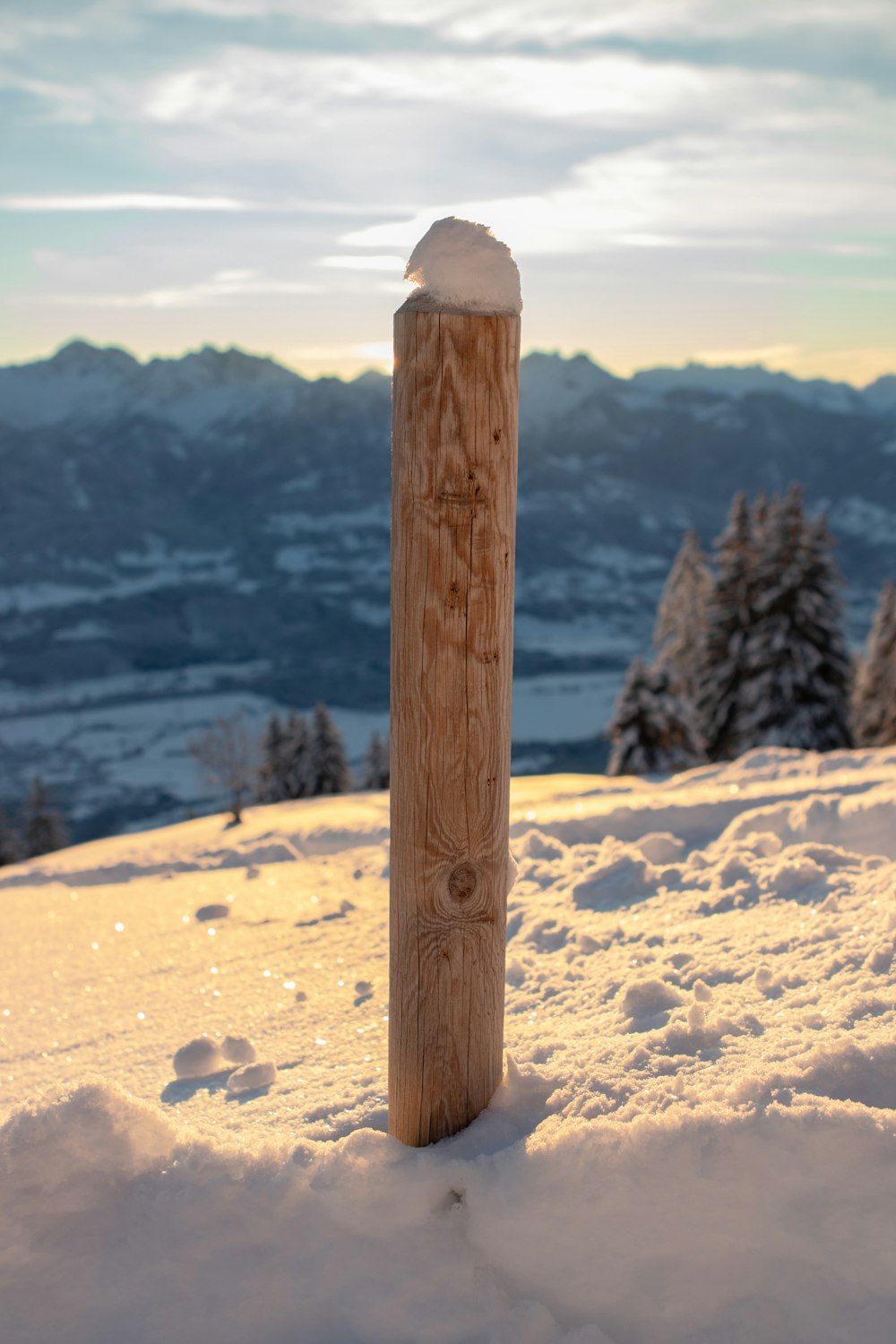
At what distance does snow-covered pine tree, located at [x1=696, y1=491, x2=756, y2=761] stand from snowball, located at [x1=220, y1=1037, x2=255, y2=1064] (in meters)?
24.1

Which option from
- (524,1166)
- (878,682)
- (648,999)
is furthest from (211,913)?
(878,682)

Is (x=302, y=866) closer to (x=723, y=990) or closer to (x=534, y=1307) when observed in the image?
(x=723, y=990)

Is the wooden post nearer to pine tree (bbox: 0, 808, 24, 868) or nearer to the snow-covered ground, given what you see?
the snow-covered ground

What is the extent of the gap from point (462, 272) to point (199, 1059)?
292cm

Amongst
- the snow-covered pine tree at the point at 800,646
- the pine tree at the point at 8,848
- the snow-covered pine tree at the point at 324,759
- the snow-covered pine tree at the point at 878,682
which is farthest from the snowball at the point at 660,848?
the pine tree at the point at 8,848

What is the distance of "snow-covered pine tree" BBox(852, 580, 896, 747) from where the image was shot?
92.9 feet

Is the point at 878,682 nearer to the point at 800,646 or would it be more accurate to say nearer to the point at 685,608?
the point at 685,608

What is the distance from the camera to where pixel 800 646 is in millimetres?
24828

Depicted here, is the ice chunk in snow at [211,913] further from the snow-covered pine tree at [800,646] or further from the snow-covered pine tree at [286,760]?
the snow-covered pine tree at [286,760]

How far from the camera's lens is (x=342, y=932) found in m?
5.18

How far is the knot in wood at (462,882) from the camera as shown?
8.63 ft

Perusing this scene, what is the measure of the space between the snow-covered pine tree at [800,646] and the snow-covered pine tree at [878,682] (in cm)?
304

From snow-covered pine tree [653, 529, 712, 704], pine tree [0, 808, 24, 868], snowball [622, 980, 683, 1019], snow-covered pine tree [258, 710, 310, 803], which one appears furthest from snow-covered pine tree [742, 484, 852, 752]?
pine tree [0, 808, 24, 868]

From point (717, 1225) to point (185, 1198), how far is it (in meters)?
1.35
